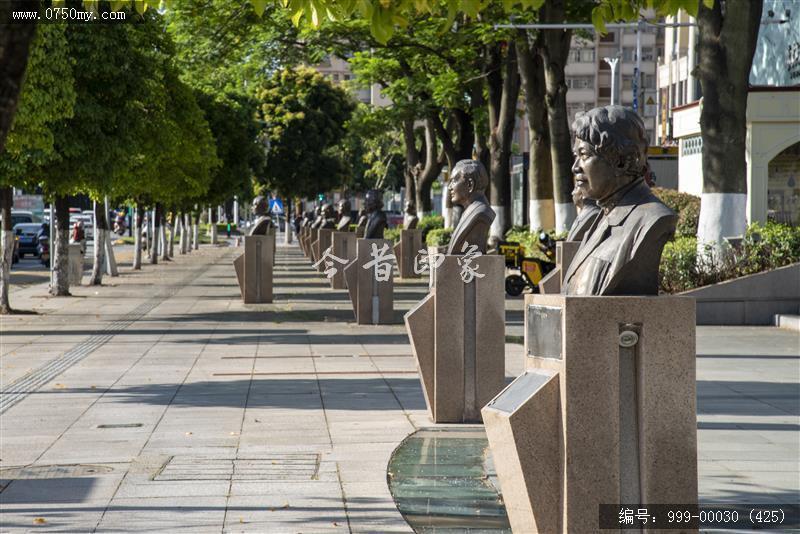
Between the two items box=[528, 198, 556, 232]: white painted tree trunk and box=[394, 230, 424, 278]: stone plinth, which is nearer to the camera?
box=[528, 198, 556, 232]: white painted tree trunk

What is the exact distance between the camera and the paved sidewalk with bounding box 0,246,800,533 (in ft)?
24.3

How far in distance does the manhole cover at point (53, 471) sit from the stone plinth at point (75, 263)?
22580mm

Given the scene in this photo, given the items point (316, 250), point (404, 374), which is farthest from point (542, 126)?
point (404, 374)

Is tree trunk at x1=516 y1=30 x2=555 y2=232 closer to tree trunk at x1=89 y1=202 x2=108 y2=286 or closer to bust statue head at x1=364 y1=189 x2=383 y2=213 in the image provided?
bust statue head at x1=364 y1=189 x2=383 y2=213

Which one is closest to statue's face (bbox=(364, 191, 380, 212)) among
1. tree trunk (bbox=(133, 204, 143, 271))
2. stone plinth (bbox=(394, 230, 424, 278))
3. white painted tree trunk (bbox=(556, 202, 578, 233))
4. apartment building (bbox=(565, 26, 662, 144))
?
white painted tree trunk (bbox=(556, 202, 578, 233))

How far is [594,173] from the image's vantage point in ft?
18.7

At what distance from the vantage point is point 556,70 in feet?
90.3

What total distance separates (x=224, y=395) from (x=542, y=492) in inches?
284

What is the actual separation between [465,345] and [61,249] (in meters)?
17.2

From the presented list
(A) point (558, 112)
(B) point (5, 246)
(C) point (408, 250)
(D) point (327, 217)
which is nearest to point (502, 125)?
(A) point (558, 112)

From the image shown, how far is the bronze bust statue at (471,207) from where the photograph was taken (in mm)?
10859

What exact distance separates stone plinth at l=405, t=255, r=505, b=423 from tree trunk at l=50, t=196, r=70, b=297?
16.3 meters

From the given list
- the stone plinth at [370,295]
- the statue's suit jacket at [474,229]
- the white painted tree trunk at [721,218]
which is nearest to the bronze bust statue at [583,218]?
the statue's suit jacket at [474,229]

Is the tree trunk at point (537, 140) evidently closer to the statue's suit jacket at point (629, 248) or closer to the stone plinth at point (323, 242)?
the stone plinth at point (323, 242)
